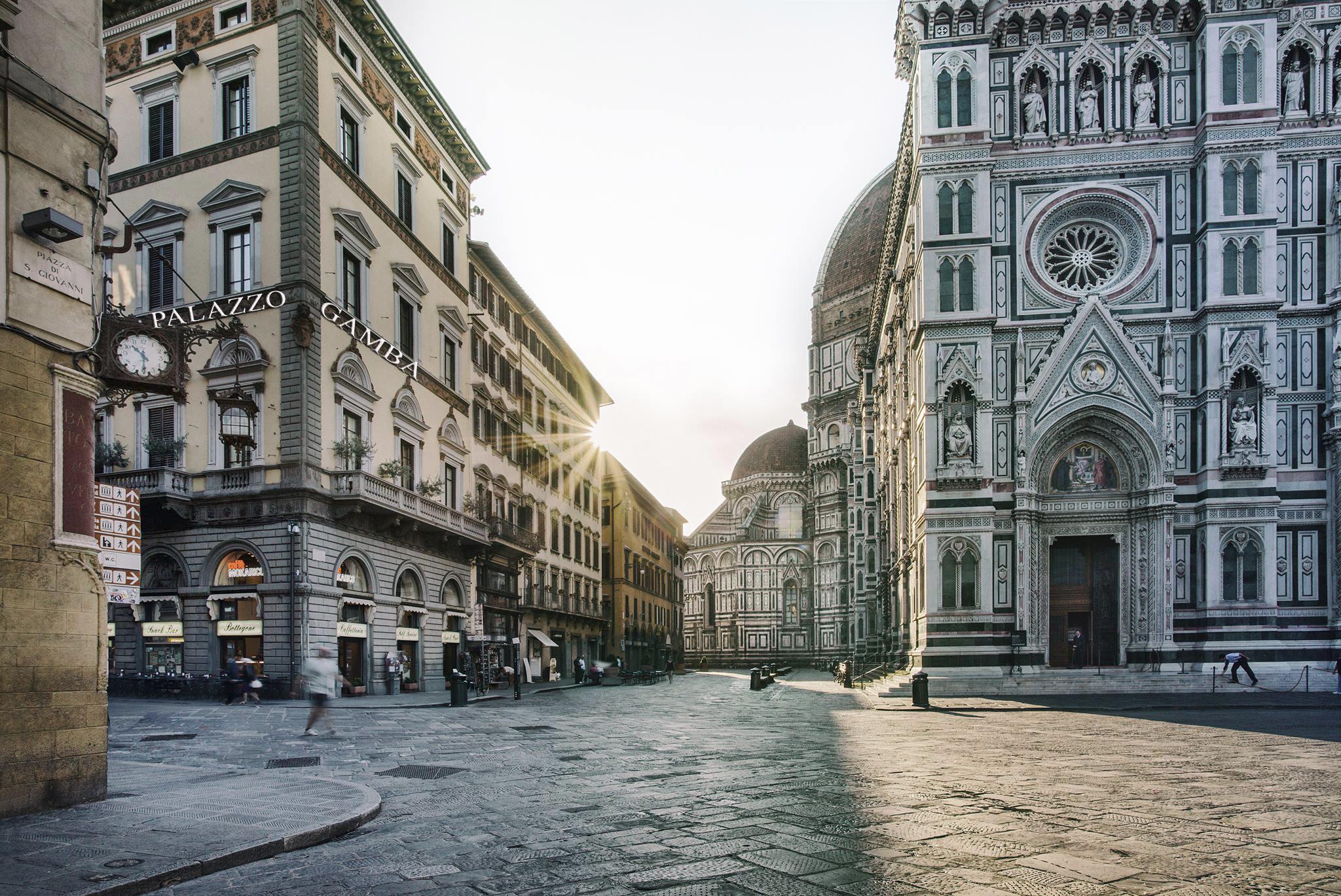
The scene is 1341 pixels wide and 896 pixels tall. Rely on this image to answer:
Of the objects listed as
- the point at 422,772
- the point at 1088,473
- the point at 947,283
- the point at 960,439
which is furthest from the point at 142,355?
the point at 1088,473

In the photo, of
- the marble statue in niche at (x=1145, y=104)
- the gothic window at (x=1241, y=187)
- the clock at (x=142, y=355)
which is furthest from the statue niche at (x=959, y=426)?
the clock at (x=142, y=355)

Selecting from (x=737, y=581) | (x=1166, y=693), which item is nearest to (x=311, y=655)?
(x=1166, y=693)

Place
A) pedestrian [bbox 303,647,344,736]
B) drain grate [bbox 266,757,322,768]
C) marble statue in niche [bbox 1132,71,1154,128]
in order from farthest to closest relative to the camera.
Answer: marble statue in niche [bbox 1132,71,1154,128], pedestrian [bbox 303,647,344,736], drain grate [bbox 266,757,322,768]

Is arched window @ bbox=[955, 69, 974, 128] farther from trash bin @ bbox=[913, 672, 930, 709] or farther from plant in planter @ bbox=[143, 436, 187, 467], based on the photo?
plant in planter @ bbox=[143, 436, 187, 467]

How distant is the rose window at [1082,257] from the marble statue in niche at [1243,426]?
18.5ft

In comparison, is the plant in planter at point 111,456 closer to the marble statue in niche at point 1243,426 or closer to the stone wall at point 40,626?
the stone wall at point 40,626

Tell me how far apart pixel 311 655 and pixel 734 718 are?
34.3ft

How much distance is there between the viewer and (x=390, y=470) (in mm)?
28125

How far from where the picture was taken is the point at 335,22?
91.3ft

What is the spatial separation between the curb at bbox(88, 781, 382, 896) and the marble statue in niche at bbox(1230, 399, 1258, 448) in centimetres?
2977

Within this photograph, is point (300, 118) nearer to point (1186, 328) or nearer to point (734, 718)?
point (734, 718)

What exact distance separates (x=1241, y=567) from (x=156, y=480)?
30903mm

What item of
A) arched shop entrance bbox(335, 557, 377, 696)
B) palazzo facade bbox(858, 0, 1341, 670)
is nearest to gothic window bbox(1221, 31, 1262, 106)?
palazzo facade bbox(858, 0, 1341, 670)

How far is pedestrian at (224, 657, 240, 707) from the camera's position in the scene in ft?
76.0
